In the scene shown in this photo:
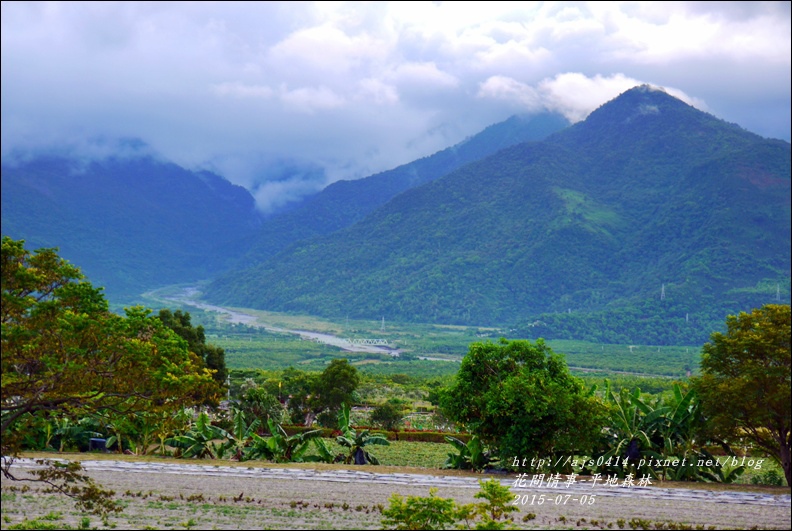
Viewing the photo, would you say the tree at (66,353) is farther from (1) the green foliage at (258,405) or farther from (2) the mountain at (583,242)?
(2) the mountain at (583,242)

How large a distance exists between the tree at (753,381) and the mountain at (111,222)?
89315 mm

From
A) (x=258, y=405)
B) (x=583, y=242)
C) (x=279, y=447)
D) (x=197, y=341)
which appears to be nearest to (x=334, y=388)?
(x=258, y=405)

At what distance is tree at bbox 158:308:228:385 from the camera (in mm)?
31141

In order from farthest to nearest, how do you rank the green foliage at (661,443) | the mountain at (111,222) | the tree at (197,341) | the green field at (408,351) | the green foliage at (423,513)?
1. the mountain at (111,222)
2. the green field at (408,351)
3. the tree at (197,341)
4. the green foliage at (661,443)
5. the green foliage at (423,513)

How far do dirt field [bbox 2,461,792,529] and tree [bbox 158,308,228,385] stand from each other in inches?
540

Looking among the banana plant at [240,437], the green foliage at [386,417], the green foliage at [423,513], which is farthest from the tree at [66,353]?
the green foliage at [386,417]

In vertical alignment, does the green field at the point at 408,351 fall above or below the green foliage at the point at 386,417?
above

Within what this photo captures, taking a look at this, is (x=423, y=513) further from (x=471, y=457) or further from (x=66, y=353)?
(x=471, y=457)

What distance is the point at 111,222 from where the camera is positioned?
157375 mm

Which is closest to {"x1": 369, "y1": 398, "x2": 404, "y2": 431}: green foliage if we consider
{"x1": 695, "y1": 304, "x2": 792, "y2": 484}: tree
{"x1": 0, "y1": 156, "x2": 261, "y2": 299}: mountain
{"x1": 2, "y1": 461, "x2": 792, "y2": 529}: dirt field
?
{"x1": 2, "y1": 461, "x2": 792, "y2": 529}: dirt field

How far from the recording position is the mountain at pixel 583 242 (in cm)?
9350

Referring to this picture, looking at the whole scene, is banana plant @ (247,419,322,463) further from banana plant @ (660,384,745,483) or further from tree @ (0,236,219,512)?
banana plant @ (660,384,745,483)

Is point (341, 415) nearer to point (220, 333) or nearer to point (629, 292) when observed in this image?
point (220, 333)

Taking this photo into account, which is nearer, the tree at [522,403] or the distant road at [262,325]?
the tree at [522,403]
